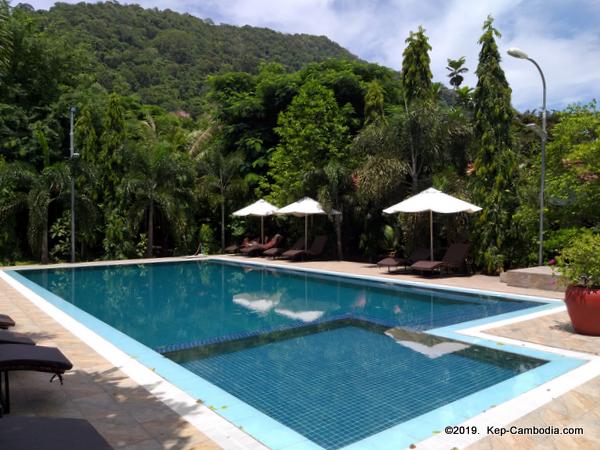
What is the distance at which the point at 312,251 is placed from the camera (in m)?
19.6

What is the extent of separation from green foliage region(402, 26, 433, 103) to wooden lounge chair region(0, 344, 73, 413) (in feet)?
54.5

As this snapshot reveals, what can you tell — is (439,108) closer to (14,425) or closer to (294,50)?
(14,425)

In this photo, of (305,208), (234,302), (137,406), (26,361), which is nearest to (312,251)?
(305,208)

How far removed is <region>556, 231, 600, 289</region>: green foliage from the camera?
668 centimetres

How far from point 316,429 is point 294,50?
69.9 meters

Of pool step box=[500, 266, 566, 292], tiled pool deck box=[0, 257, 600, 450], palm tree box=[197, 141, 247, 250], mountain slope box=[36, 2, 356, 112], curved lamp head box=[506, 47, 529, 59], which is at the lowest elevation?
tiled pool deck box=[0, 257, 600, 450]

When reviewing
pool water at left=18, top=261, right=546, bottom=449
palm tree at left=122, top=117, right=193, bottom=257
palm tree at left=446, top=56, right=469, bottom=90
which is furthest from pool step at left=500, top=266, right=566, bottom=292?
palm tree at left=446, top=56, right=469, bottom=90

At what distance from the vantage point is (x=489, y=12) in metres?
13.8

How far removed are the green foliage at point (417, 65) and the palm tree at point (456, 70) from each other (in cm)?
2600

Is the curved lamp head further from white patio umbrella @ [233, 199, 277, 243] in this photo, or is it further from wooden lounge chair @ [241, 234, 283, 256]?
wooden lounge chair @ [241, 234, 283, 256]

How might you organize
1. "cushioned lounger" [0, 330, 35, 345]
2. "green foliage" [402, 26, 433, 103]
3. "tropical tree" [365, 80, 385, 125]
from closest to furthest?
1. "cushioned lounger" [0, 330, 35, 345]
2. "green foliage" [402, 26, 433, 103]
3. "tropical tree" [365, 80, 385, 125]

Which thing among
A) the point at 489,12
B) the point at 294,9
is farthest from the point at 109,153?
the point at 489,12

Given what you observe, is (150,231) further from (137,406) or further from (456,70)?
→ (456,70)

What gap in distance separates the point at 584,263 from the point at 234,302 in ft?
24.1
